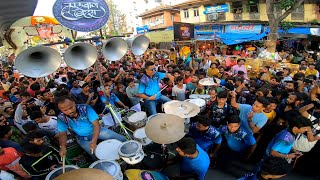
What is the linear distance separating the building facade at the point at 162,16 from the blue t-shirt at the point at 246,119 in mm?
29302

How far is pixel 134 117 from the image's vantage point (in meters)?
4.63

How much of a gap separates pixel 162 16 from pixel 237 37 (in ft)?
58.6

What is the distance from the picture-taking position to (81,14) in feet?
11.5

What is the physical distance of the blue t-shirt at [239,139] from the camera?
4070 millimetres

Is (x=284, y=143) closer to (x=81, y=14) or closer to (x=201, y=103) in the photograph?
(x=201, y=103)

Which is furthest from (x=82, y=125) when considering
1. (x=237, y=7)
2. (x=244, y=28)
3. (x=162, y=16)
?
(x=162, y=16)

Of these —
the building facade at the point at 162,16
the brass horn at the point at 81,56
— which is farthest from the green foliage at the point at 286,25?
the brass horn at the point at 81,56

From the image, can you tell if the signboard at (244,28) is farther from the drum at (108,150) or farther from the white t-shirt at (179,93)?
the drum at (108,150)

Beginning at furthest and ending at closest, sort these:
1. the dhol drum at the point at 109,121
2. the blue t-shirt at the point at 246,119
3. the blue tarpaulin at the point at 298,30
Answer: the blue tarpaulin at the point at 298,30, the dhol drum at the point at 109,121, the blue t-shirt at the point at 246,119

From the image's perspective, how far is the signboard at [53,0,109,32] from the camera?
336 cm

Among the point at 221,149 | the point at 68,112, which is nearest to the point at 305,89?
the point at 221,149

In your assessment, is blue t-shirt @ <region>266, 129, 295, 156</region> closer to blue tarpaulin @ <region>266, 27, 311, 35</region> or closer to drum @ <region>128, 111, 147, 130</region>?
drum @ <region>128, 111, 147, 130</region>

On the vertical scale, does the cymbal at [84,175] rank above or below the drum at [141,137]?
above

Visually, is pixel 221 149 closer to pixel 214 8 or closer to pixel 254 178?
pixel 254 178
